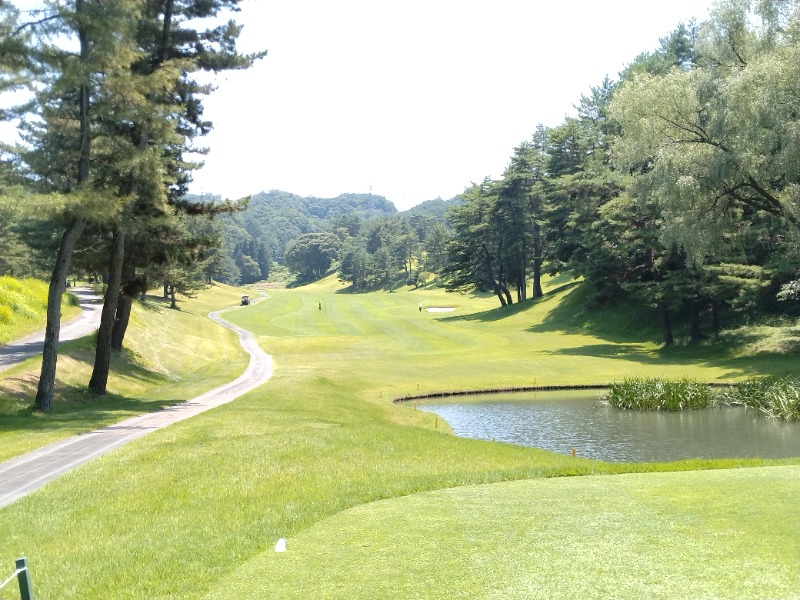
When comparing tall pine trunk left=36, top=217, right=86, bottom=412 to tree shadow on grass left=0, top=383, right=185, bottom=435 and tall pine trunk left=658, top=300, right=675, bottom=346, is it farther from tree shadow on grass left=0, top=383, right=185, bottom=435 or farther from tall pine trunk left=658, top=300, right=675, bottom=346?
tall pine trunk left=658, top=300, right=675, bottom=346

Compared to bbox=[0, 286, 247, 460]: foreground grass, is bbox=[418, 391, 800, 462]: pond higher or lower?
lower

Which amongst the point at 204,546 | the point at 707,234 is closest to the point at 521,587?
the point at 204,546

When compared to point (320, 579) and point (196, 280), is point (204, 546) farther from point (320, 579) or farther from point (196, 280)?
point (196, 280)

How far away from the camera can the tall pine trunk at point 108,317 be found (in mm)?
27062

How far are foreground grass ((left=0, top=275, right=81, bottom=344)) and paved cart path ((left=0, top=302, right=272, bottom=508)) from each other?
1452 centimetres

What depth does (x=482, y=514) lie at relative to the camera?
8602mm

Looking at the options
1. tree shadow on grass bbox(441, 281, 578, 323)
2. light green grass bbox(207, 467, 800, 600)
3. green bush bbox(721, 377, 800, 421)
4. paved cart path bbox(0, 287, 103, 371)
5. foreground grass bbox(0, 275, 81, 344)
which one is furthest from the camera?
tree shadow on grass bbox(441, 281, 578, 323)

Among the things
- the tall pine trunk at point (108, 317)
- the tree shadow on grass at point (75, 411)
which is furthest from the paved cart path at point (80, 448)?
the tall pine trunk at point (108, 317)

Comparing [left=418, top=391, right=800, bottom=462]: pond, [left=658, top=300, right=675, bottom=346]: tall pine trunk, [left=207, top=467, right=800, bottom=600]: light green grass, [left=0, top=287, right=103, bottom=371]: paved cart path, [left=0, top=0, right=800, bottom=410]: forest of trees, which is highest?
[left=0, top=0, right=800, bottom=410]: forest of trees

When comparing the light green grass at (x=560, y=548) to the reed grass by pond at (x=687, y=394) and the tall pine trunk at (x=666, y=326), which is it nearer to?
the reed grass by pond at (x=687, y=394)

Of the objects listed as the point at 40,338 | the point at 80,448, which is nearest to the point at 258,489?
the point at 80,448

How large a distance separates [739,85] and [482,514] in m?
24.9

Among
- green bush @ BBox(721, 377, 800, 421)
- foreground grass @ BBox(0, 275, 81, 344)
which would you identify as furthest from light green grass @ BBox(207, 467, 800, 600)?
foreground grass @ BBox(0, 275, 81, 344)

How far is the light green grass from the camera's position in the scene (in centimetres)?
582
